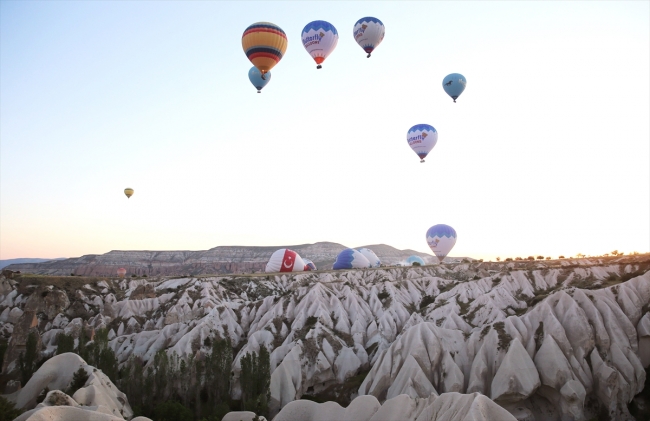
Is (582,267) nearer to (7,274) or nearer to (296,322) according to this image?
(296,322)

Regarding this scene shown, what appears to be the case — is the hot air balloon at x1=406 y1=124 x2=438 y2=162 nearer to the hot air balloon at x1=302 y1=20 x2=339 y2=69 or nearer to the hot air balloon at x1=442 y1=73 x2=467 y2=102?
the hot air balloon at x1=442 y1=73 x2=467 y2=102

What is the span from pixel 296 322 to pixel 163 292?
96.9 feet

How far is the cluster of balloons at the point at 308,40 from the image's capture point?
4641 centimetres

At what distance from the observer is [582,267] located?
52906 millimetres

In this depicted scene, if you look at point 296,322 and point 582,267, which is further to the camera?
point 582,267

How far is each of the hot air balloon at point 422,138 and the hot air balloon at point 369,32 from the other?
1215 centimetres

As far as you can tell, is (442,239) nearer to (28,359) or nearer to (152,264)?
(28,359)

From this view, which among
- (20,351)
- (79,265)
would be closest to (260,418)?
(20,351)

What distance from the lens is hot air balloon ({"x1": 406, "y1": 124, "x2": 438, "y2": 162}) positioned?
57281 mm

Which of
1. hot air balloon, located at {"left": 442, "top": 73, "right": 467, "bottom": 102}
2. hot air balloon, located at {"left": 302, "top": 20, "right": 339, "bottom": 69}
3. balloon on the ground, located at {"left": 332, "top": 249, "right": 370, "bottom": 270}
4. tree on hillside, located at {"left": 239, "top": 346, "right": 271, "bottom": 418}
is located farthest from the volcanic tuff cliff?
tree on hillside, located at {"left": 239, "top": 346, "right": 271, "bottom": 418}

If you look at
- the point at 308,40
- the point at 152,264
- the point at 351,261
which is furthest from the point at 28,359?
the point at 152,264

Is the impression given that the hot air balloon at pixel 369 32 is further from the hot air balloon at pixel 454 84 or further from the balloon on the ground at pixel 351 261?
the balloon on the ground at pixel 351 261

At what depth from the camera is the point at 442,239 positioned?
76.4 m

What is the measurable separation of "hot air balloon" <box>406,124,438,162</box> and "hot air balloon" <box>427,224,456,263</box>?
73.3ft
